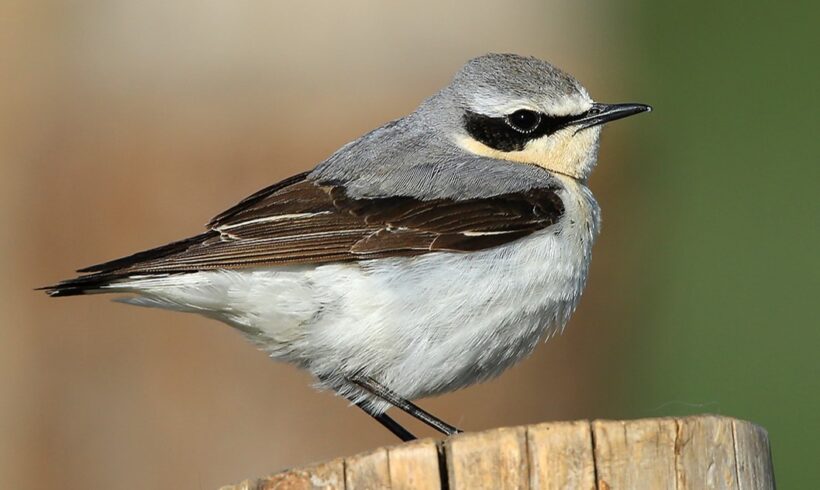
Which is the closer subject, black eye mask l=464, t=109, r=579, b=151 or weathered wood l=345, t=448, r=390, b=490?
weathered wood l=345, t=448, r=390, b=490

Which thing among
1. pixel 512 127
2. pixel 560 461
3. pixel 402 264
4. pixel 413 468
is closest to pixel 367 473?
pixel 413 468

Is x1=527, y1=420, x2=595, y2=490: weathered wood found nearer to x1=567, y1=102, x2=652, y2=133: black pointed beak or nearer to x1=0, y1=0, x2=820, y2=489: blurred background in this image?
x1=567, y1=102, x2=652, y2=133: black pointed beak

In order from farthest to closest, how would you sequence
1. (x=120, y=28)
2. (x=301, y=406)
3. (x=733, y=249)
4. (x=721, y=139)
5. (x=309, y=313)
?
(x=721, y=139) < (x=733, y=249) < (x=120, y=28) < (x=301, y=406) < (x=309, y=313)

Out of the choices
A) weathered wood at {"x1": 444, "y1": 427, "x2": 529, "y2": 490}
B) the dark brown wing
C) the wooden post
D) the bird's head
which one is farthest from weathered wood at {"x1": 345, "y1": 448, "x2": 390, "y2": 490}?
the bird's head

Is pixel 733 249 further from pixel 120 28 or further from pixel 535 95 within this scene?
pixel 535 95

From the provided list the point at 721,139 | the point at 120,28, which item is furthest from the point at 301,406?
the point at 721,139

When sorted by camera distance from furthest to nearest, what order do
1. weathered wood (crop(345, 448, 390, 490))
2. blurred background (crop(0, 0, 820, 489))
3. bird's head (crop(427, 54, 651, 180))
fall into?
blurred background (crop(0, 0, 820, 489)) < bird's head (crop(427, 54, 651, 180)) < weathered wood (crop(345, 448, 390, 490))

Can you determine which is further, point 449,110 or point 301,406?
point 301,406

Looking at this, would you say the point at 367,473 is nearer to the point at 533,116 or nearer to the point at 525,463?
the point at 525,463
